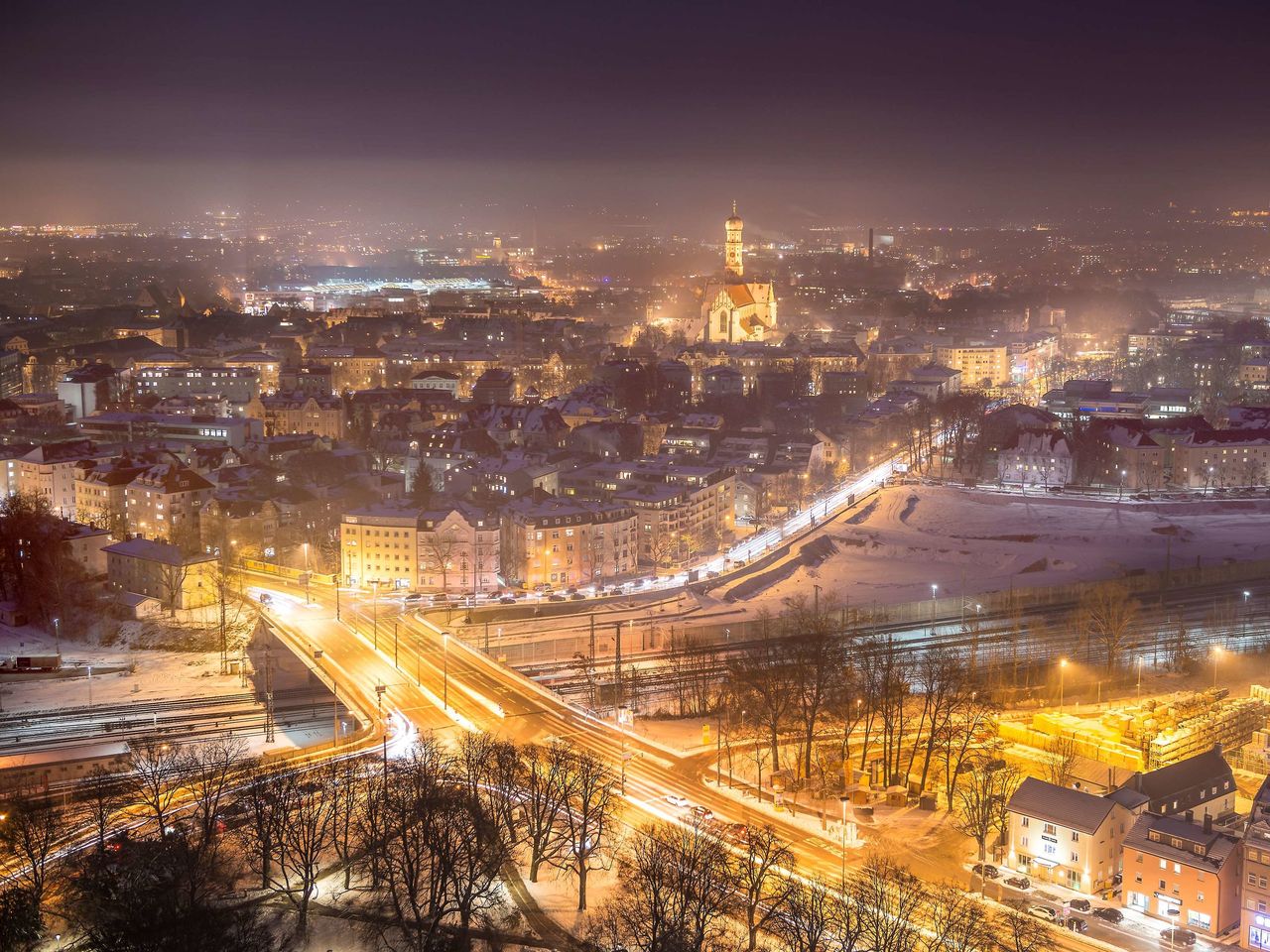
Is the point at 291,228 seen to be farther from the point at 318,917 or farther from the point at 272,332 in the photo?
the point at 318,917

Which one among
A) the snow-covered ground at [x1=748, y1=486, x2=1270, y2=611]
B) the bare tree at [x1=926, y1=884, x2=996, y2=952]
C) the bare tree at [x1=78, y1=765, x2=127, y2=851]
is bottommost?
the bare tree at [x1=926, y1=884, x2=996, y2=952]

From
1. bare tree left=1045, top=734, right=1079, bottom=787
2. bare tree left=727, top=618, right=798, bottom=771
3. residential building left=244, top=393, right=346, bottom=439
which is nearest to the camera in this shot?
bare tree left=1045, top=734, right=1079, bottom=787

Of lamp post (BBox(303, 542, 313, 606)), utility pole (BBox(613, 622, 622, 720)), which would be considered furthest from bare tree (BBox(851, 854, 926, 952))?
lamp post (BBox(303, 542, 313, 606))

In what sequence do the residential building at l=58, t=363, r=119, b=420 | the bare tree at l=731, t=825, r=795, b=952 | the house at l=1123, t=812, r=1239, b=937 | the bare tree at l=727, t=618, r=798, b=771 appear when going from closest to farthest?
1. the bare tree at l=731, t=825, r=795, b=952
2. the house at l=1123, t=812, r=1239, b=937
3. the bare tree at l=727, t=618, r=798, b=771
4. the residential building at l=58, t=363, r=119, b=420

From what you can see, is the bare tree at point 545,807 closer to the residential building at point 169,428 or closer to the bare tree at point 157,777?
the bare tree at point 157,777

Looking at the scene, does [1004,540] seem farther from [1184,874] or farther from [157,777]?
[157,777]

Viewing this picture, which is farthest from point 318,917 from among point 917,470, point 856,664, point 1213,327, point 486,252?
point 486,252

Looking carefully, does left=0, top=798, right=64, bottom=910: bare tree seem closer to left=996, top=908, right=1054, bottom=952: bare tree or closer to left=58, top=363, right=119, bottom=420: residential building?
left=996, top=908, right=1054, bottom=952: bare tree

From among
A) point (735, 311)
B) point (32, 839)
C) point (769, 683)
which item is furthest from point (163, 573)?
point (735, 311)
